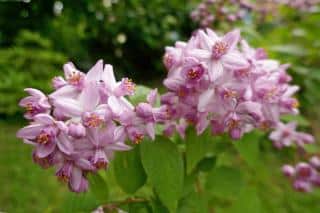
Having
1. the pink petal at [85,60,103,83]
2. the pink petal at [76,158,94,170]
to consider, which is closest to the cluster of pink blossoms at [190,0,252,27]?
the pink petal at [85,60,103,83]

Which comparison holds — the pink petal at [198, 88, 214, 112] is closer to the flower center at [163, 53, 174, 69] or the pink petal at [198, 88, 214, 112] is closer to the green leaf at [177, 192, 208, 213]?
the flower center at [163, 53, 174, 69]

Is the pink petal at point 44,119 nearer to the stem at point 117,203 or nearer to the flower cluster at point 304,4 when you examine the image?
the stem at point 117,203

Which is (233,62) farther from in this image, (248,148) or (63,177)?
(63,177)

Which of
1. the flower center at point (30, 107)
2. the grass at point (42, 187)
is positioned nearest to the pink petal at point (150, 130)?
the flower center at point (30, 107)

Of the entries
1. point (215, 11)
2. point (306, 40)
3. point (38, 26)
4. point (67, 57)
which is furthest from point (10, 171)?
point (306, 40)

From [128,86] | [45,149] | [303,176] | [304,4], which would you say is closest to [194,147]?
[128,86]

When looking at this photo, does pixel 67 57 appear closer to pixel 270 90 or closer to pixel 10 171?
pixel 10 171
